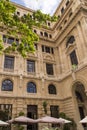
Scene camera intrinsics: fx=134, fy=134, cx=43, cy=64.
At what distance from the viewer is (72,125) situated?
17875mm

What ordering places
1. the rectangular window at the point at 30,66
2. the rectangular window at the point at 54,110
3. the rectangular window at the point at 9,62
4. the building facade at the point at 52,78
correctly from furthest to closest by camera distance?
1. the rectangular window at the point at 30,66
2. the rectangular window at the point at 9,62
3. the rectangular window at the point at 54,110
4. the building facade at the point at 52,78

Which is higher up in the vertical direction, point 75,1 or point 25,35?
point 75,1

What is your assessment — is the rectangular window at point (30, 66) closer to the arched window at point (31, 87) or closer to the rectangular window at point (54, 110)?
the arched window at point (31, 87)

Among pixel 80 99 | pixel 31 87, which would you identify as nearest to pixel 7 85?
pixel 31 87

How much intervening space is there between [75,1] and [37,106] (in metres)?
19.5

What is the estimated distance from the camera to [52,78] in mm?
23172

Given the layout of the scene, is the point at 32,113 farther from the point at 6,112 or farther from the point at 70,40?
the point at 70,40

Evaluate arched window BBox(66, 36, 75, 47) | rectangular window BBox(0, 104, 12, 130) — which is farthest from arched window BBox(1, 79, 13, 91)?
arched window BBox(66, 36, 75, 47)

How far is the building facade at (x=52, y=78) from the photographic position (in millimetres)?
18775

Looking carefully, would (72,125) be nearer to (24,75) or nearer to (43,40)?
(24,75)

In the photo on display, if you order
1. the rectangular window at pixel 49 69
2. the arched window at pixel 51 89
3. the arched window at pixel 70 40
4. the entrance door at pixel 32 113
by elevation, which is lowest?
the entrance door at pixel 32 113

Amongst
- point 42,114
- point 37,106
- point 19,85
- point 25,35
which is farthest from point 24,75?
point 25,35

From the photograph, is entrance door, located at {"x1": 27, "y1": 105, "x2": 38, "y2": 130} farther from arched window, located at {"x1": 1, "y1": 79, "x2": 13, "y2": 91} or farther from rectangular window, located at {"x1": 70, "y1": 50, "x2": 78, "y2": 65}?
rectangular window, located at {"x1": 70, "y1": 50, "x2": 78, "y2": 65}

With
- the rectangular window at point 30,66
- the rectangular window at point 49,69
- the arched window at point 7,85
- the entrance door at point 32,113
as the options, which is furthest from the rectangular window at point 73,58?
the arched window at point 7,85
